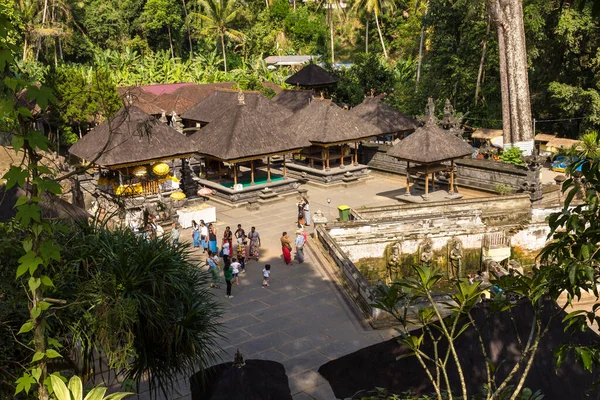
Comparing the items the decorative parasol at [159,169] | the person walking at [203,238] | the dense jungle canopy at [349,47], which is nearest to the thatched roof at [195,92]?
the dense jungle canopy at [349,47]

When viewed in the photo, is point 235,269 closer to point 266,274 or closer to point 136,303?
point 266,274

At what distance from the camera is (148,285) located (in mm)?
9766

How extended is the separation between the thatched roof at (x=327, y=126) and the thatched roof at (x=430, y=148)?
403cm

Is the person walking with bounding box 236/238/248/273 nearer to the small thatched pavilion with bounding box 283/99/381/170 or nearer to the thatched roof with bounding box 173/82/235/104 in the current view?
the small thatched pavilion with bounding box 283/99/381/170

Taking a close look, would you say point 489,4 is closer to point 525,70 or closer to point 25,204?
point 525,70

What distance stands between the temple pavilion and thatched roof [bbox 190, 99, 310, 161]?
831 millimetres

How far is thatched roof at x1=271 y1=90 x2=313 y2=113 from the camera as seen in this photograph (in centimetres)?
3878

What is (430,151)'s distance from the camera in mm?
26906

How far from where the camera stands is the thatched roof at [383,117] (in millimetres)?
34562

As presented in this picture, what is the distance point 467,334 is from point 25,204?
20.3 feet

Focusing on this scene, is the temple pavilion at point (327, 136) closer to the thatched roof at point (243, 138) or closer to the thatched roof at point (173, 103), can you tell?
the thatched roof at point (243, 138)

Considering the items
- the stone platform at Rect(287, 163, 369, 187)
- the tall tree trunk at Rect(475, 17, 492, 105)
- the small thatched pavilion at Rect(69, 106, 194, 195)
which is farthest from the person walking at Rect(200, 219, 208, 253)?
the tall tree trunk at Rect(475, 17, 492, 105)

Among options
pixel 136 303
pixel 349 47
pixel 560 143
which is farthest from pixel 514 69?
pixel 349 47

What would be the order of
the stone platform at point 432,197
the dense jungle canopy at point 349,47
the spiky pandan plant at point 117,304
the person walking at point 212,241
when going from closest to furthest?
the spiky pandan plant at point 117,304 < the person walking at point 212,241 < the stone platform at point 432,197 < the dense jungle canopy at point 349,47
